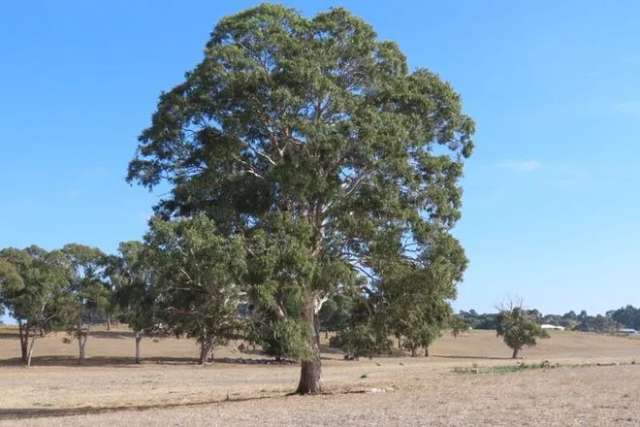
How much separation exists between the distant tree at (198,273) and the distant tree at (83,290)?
49773mm

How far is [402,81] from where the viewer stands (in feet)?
86.4

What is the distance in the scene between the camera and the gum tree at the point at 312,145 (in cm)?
2411

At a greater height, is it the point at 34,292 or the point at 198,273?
the point at 34,292

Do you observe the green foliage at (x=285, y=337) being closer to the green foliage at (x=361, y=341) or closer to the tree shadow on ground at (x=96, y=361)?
the green foliage at (x=361, y=341)

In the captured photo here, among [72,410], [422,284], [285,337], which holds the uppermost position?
[422,284]

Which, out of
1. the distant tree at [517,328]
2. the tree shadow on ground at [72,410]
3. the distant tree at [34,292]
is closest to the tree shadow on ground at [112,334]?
the distant tree at [34,292]

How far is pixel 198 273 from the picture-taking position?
21562mm

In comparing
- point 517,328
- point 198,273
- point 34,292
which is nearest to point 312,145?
point 198,273

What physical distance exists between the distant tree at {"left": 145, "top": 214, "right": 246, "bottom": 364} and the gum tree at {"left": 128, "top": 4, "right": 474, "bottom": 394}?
1.92 meters

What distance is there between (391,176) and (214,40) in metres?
7.51

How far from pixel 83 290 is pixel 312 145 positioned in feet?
181

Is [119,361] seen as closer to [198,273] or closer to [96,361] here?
[96,361]

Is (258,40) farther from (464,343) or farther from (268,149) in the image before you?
(464,343)

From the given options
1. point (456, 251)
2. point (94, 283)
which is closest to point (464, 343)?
point (94, 283)
